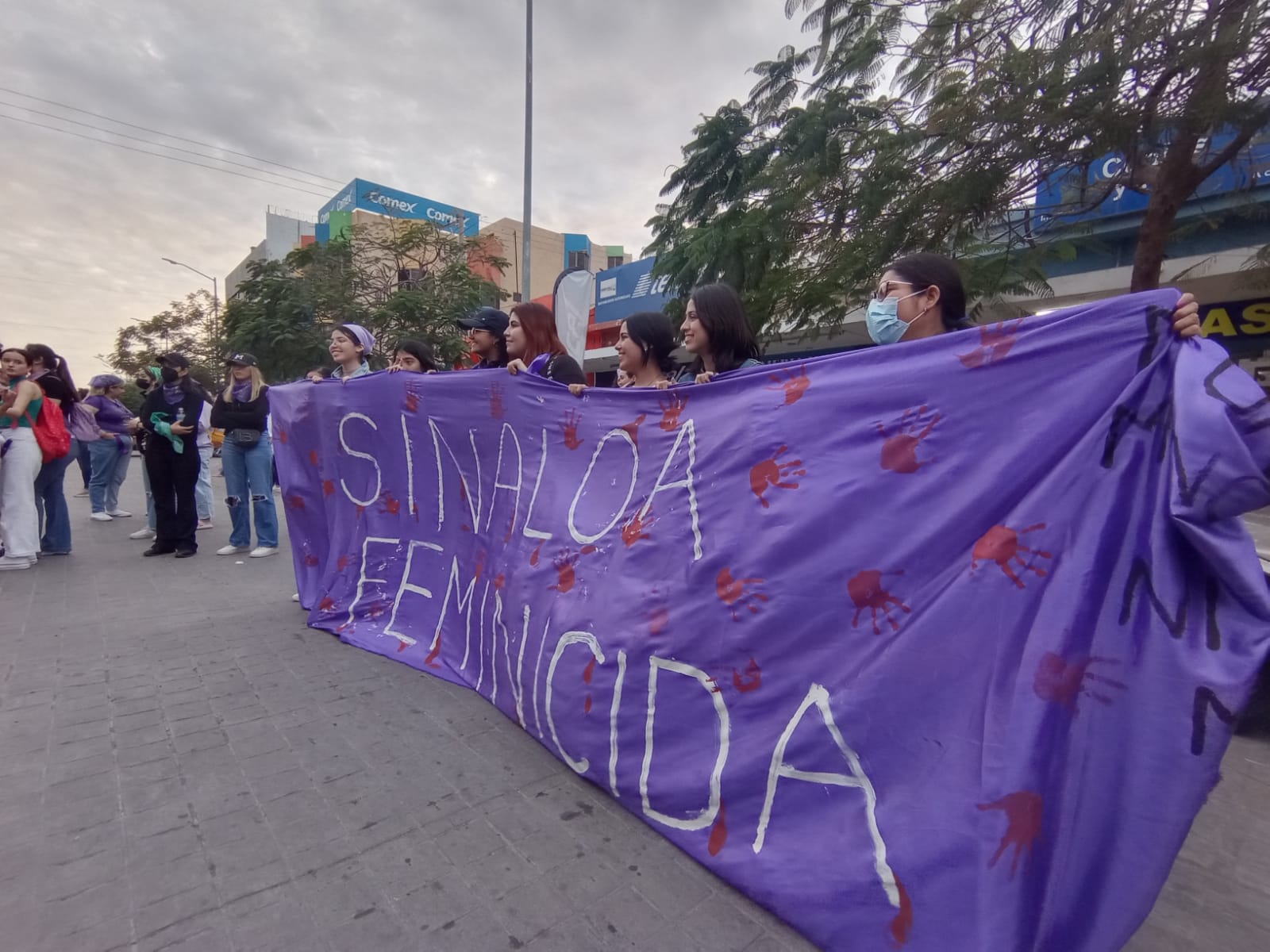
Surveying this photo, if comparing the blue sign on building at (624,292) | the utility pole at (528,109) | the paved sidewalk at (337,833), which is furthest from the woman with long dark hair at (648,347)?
the blue sign on building at (624,292)

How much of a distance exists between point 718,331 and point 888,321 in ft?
2.26

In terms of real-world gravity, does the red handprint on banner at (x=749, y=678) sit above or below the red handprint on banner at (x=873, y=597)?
below

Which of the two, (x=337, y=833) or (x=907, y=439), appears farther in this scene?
(x=337, y=833)

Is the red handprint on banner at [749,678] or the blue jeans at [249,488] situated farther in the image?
the blue jeans at [249,488]

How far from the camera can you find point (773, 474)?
6.93 ft

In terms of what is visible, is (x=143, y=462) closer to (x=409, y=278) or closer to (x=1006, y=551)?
(x=1006, y=551)

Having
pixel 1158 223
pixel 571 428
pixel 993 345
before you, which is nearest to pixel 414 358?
pixel 571 428

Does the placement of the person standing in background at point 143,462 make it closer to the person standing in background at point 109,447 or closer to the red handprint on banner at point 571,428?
the person standing in background at point 109,447

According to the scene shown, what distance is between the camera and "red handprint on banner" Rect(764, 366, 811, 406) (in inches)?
84.5

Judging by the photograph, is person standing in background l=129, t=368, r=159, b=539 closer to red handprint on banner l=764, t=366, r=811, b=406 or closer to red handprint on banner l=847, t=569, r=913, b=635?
red handprint on banner l=764, t=366, r=811, b=406

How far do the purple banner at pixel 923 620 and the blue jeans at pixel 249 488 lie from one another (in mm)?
3882

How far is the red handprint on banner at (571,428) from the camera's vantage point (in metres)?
2.86

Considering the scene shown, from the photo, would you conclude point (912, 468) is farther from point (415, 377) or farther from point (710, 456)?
point (415, 377)

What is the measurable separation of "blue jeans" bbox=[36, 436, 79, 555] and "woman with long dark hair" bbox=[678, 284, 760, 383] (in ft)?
18.7
